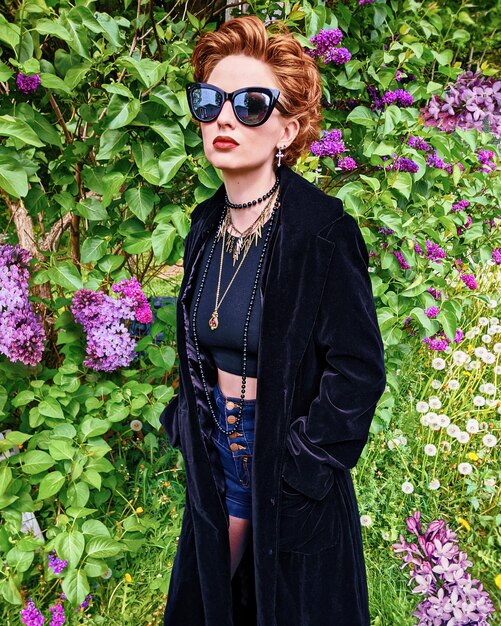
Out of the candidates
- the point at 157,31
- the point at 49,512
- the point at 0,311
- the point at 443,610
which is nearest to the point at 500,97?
the point at 157,31

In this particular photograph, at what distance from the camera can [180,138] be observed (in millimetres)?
1622

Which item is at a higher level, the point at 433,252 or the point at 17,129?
the point at 17,129

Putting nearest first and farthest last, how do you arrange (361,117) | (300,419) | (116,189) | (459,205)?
(300,419), (116,189), (361,117), (459,205)

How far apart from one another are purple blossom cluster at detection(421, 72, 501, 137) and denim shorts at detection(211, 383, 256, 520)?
167cm

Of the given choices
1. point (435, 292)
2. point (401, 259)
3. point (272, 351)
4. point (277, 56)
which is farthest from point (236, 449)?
point (435, 292)

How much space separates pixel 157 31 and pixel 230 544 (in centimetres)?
160

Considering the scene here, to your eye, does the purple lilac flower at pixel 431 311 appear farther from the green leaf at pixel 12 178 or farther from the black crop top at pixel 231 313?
the green leaf at pixel 12 178

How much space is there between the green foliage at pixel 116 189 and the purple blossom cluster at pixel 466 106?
0.40 feet

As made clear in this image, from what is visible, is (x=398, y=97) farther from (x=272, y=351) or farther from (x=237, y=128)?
(x=272, y=351)

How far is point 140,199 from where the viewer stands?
1722 mm

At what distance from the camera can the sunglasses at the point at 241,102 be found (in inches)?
47.1

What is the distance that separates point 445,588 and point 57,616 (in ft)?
4.28

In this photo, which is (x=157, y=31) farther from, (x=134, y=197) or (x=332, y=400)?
(x=332, y=400)

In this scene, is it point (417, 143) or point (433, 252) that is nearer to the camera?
point (417, 143)
